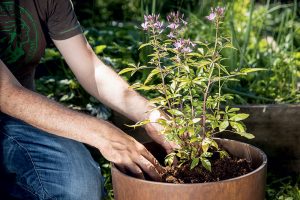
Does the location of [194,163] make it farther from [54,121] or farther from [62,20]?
[62,20]

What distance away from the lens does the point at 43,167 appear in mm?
2020

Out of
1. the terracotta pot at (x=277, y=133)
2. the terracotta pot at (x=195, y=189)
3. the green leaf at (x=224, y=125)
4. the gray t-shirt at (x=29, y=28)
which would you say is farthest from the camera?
the terracotta pot at (x=277, y=133)

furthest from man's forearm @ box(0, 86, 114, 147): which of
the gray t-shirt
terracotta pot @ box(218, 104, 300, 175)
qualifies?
terracotta pot @ box(218, 104, 300, 175)

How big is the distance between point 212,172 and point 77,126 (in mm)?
431

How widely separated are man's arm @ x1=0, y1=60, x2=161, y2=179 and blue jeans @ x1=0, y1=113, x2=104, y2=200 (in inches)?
10.5

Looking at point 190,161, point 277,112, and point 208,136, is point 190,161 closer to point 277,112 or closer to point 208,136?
point 208,136

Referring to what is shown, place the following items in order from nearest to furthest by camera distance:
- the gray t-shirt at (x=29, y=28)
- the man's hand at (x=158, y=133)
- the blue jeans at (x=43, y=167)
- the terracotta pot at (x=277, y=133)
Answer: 1. the man's hand at (x=158, y=133)
2. the blue jeans at (x=43, y=167)
3. the gray t-shirt at (x=29, y=28)
4. the terracotta pot at (x=277, y=133)

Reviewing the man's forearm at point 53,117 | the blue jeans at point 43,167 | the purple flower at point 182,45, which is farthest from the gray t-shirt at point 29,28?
the purple flower at point 182,45

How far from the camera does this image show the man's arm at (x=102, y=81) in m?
2.04

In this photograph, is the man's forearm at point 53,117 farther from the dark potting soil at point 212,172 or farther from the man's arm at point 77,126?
the dark potting soil at point 212,172

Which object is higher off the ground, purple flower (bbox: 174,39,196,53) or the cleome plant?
purple flower (bbox: 174,39,196,53)

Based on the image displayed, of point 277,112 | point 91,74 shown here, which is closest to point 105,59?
point 91,74

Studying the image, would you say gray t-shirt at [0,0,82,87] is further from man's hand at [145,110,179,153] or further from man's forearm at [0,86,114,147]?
man's hand at [145,110,179,153]

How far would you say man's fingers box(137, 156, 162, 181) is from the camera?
1.67 meters
